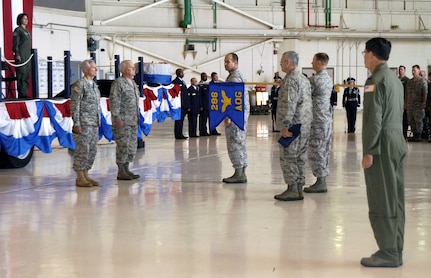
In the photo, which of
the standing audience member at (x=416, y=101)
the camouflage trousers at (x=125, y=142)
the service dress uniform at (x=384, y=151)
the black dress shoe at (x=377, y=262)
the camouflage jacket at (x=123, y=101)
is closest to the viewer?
the service dress uniform at (x=384, y=151)

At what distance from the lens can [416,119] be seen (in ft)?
48.9

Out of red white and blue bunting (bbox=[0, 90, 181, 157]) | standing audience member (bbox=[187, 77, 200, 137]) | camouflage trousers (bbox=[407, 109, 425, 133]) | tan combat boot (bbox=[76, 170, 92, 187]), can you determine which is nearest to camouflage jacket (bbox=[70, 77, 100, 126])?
tan combat boot (bbox=[76, 170, 92, 187])

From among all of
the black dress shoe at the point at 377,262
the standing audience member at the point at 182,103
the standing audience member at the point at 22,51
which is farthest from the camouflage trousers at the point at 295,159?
the standing audience member at the point at 182,103

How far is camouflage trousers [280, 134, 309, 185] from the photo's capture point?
7199 millimetres

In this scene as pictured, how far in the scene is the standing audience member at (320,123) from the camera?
25.4 feet

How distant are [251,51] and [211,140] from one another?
1508 centimetres

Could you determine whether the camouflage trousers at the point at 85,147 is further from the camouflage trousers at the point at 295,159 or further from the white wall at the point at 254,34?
the white wall at the point at 254,34

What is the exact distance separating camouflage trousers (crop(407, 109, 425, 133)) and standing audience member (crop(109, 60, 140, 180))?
801 centimetres

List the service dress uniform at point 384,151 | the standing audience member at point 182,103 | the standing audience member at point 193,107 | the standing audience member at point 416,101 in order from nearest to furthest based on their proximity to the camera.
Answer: the service dress uniform at point 384,151
the standing audience member at point 416,101
the standing audience member at point 182,103
the standing audience member at point 193,107

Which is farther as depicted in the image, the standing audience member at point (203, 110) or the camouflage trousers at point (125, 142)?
the standing audience member at point (203, 110)

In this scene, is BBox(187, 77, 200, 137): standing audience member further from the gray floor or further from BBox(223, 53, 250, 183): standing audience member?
BBox(223, 53, 250, 183): standing audience member

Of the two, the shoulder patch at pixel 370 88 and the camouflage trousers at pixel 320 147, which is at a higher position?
the shoulder patch at pixel 370 88

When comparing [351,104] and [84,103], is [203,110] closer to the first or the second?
[351,104]

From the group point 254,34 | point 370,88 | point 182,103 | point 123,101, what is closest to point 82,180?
point 123,101
